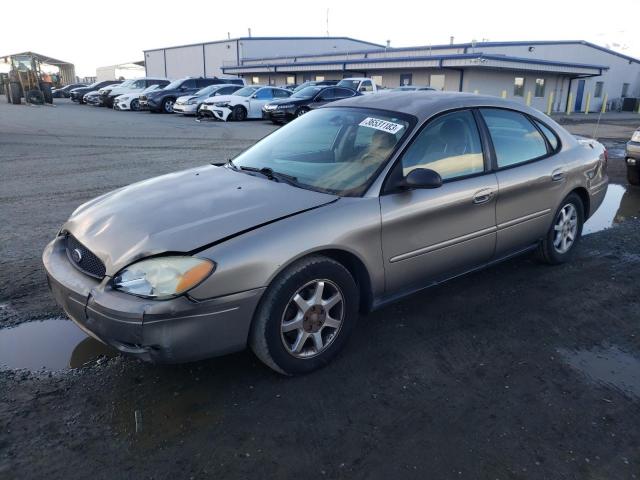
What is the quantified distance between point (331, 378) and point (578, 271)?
3.00m

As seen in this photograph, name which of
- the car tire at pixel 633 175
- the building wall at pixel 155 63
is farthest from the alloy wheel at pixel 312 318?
the building wall at pixel 155 63

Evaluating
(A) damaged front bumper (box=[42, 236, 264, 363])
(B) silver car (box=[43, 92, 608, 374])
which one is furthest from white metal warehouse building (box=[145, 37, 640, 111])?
(A) damaged front bumper (box=[42, 236, 264, 363])

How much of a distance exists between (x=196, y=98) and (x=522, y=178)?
2169 cm

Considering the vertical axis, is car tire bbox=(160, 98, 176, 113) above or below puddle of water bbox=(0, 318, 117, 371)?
above

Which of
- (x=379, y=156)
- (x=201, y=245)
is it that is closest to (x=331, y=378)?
(x=201, y=245)

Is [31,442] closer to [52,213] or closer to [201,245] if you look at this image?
[201,245]

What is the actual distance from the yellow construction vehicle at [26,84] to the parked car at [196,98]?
37.9 ft

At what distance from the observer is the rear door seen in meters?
4.08

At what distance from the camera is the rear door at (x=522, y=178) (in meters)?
4.08

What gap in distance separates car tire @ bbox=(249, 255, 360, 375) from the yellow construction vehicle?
108 ft

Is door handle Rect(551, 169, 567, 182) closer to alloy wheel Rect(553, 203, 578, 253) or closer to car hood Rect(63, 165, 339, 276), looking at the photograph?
alloy wheel Rect(553, 203, 578, 253)

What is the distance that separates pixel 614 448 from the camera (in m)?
2.54

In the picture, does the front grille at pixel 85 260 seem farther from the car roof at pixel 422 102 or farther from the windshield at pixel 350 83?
the windshield at pixel 350 83

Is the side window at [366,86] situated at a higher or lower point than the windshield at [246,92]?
higher
